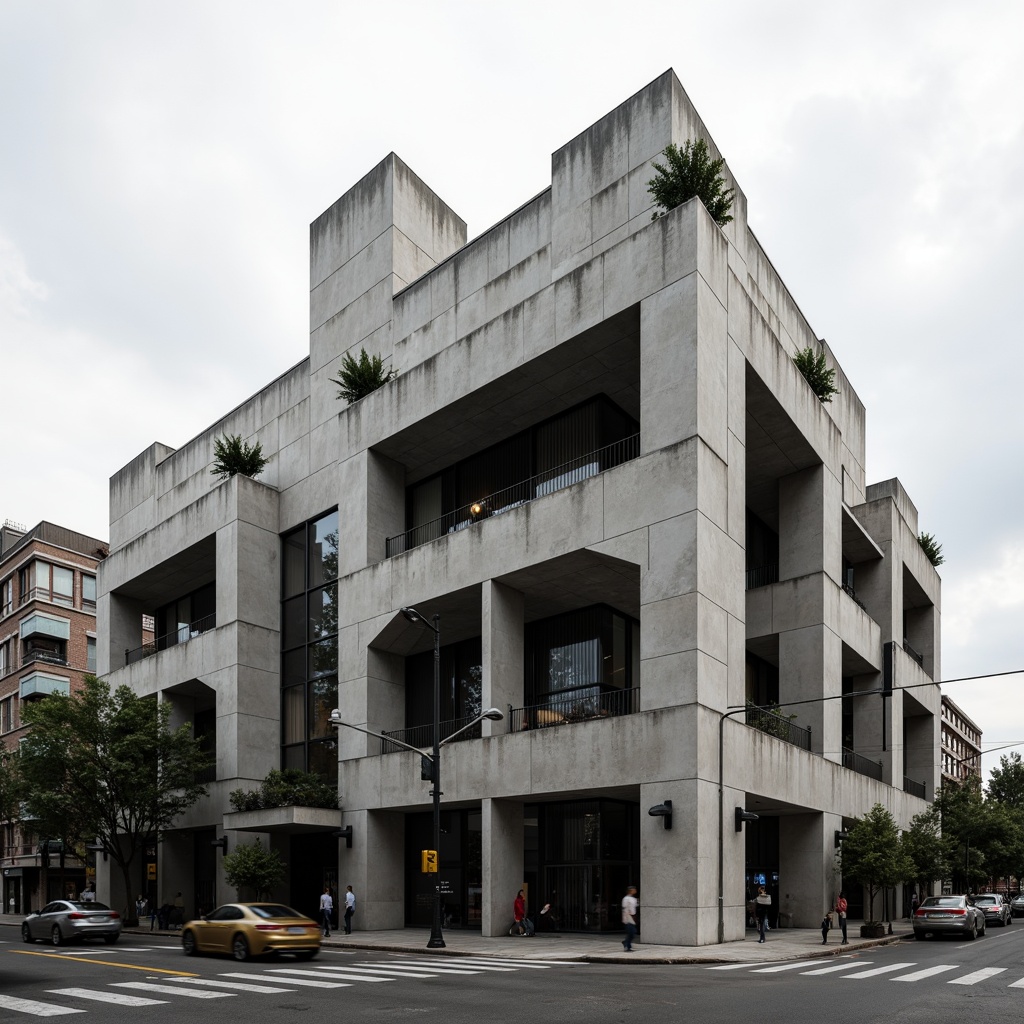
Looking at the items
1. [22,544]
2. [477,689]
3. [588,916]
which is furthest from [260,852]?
[22,544]

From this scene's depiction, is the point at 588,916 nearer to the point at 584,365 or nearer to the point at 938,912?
the point at 938,912

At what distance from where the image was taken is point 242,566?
44469mm

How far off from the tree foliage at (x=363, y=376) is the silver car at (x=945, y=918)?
27.2 metres

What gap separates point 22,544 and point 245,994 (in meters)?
68.7

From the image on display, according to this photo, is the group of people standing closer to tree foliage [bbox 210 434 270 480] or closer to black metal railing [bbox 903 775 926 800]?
tree foliage [bbox 210 434 270 480]

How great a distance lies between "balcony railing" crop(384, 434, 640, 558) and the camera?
35719 mm

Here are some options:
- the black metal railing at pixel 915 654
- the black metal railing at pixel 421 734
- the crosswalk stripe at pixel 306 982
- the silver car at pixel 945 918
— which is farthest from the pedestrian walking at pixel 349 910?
the black metal railing at pixel 915 654

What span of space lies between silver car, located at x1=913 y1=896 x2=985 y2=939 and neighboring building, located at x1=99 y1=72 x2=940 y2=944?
346 centimetres

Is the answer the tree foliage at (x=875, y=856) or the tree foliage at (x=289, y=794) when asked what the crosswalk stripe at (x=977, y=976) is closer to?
the tree foliage at (x=875, y=856)

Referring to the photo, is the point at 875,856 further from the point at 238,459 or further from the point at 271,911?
the point at 238,459

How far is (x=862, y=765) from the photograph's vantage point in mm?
45469

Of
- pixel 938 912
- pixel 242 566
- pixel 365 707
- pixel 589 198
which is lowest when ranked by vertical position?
pixel 938 912

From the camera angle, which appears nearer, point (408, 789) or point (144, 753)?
point (408, 789)

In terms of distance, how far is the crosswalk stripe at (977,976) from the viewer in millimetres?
19984
